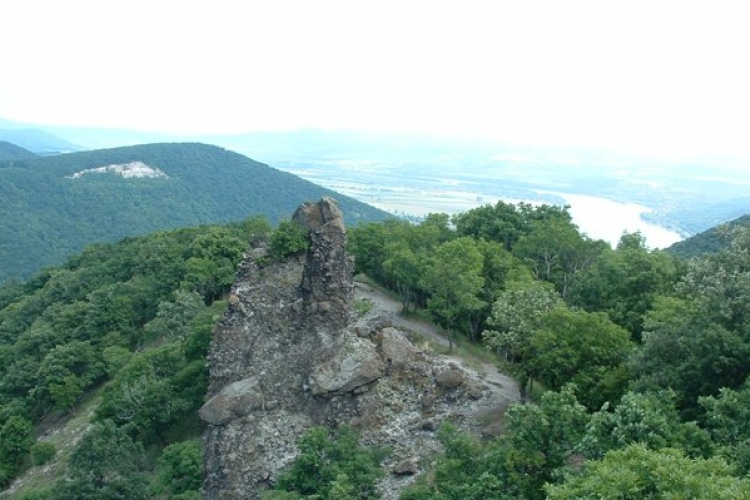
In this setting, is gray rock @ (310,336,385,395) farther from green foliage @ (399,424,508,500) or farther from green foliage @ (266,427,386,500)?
green foliage @ (399,424,508,500)

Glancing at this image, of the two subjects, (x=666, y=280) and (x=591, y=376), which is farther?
(x=666, y=280)

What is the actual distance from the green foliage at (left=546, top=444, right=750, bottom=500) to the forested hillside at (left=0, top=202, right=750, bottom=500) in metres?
0.04

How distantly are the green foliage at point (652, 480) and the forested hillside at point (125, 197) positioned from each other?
9962 centimetres

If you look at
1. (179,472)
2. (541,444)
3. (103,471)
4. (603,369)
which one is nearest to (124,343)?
(103,471)

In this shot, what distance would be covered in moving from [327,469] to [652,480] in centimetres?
1216

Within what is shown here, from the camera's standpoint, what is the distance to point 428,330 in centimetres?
3438

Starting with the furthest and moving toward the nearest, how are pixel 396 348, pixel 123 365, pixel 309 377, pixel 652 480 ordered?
pixel 123 365 < pixel 396 348 < pixel 309 377 < pixel 652 480

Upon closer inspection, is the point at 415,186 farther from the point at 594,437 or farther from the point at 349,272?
the point at 594,437

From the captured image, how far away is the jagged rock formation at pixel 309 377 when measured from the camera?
23922mm

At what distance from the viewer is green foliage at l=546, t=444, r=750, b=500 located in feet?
34.3

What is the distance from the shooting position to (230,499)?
75.8 feet

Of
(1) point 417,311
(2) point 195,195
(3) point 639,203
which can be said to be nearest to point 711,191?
(3) point 639,203

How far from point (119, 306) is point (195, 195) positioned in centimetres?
10609

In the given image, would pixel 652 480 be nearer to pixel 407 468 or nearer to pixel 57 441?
pixel 407 468
